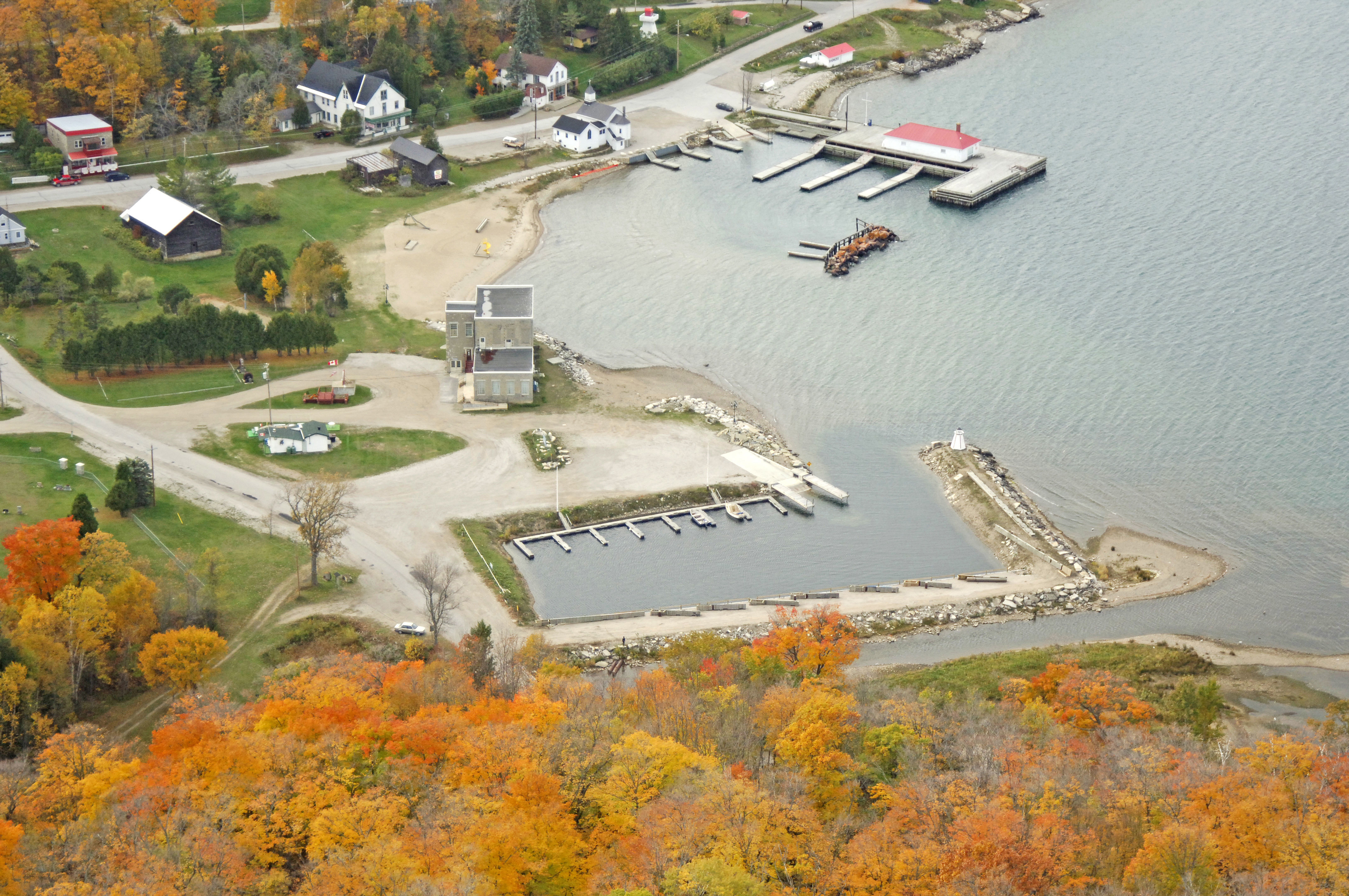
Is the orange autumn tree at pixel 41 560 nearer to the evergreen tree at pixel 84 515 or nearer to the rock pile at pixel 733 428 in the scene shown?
the evergreen tree at pixel 84 515

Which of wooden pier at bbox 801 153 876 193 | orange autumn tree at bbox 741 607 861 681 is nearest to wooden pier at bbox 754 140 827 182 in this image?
wooden pier at bbox 801 153 876 193

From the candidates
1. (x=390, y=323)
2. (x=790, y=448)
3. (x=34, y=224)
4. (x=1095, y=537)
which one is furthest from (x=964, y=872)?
(x=34, y=224)

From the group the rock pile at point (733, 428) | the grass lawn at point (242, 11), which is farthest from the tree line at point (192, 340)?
the grass lawn at point (242, 11)

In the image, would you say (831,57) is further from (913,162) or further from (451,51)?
(451,51)

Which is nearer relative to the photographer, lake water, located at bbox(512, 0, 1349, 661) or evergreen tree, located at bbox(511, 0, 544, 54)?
lake water, located at bbox(512, 0, 1349, 661)

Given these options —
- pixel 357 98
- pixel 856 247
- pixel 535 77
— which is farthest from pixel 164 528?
pixel 535 77

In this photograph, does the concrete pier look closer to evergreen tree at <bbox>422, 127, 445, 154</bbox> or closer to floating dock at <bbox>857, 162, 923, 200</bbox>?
floating dock at <bbox>857, 162, 923, 200</bbox>
